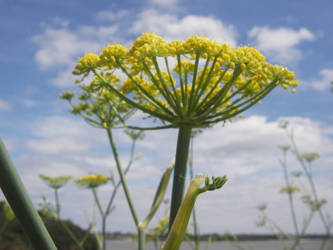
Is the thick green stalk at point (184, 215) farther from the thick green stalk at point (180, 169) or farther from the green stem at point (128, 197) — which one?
the green stem at point (128, 197)

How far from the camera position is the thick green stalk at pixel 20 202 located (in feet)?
1.60

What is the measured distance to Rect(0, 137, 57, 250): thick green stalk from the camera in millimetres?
486

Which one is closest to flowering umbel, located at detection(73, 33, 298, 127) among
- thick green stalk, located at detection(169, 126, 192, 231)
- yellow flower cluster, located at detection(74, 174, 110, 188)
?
thick green stalk, located at detection(169, 126, 192, 231)

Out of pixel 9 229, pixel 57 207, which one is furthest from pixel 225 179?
pixel 9 229

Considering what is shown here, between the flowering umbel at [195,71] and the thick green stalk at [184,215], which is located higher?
the flowering umbel at [195,71]

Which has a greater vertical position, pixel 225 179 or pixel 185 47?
pixel 185 47

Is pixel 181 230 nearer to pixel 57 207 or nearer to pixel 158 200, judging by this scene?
pixel 158 200

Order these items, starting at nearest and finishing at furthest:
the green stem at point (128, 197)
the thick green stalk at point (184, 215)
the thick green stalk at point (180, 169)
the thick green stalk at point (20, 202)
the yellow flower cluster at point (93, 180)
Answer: the thick green stalk at point (20, 202)
the thick green stalk at point (184, 215)
the thick green stalk at point (180, 169)
the green stem at point (128, 197)
the yellow flower cluster at point (93, 180)

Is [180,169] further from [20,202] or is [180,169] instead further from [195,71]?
[20,202]

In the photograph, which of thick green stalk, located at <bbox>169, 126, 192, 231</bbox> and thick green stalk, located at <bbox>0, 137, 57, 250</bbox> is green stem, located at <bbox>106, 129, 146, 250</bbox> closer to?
thick green stalk, located at <bbox>169, 126, 192, 231</bbox>

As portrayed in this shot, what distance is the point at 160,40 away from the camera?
2.42 meters

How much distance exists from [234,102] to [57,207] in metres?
4.66

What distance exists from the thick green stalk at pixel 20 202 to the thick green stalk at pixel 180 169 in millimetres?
1406

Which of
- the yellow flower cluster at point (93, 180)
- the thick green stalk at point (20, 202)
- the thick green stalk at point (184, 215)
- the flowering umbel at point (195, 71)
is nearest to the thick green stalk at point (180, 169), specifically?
the flowering umbel at point (195, 71)
